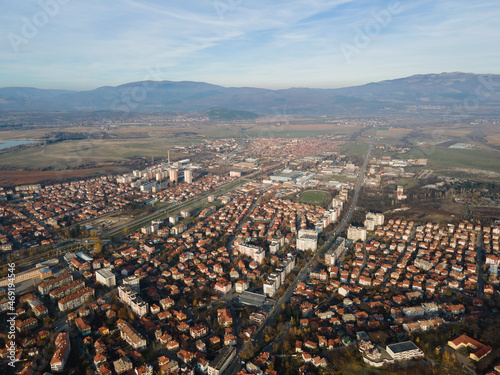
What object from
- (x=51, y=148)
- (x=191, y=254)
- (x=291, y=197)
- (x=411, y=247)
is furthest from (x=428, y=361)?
(x=51, y=148)

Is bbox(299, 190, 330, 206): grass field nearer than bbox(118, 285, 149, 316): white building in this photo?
No

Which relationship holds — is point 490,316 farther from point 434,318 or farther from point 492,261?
point 492,261

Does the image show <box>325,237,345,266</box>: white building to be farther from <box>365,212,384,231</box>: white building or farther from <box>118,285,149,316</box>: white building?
<box>118,285,149,316</box>: white building

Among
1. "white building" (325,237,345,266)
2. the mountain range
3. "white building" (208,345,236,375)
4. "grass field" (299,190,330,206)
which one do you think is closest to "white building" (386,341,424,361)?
"white building" (208,345,236,375)

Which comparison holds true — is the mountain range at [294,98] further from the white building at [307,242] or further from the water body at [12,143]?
the white building at [307,242]

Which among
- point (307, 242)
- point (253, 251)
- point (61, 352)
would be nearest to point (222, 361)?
point (61, 352)
